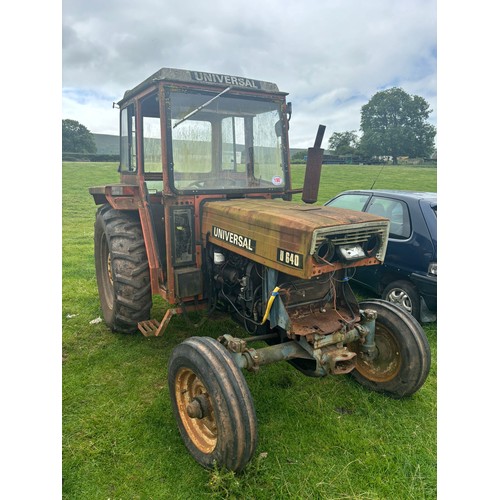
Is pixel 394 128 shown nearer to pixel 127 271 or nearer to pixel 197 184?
pixel 197 184

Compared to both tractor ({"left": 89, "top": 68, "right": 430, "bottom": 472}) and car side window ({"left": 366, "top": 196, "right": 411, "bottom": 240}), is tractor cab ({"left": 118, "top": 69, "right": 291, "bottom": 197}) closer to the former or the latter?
tractor ({"left": 89, "top": 68, "right": 430, "bottom": 472})

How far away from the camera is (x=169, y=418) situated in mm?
3195

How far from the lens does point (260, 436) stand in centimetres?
301

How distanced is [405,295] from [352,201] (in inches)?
64.9

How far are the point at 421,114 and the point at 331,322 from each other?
90.7 inches

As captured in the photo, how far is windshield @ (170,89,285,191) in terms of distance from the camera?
3.74m

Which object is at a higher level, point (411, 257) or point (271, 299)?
point (411, 257)

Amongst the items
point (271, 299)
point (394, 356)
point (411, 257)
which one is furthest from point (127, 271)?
point (411, 257)

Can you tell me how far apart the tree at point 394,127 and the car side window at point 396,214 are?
558 millimetres

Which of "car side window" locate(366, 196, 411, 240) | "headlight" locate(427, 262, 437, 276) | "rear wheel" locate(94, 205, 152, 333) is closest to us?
"rear wheel" locate(94, 205, 152, 333)

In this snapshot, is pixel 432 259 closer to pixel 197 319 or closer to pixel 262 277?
pixel 262 277

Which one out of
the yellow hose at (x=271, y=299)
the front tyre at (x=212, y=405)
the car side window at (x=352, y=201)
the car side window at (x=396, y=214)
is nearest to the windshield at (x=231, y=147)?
the yellow hose at (x=271, y=299)

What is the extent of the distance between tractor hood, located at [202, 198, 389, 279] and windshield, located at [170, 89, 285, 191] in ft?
2.19

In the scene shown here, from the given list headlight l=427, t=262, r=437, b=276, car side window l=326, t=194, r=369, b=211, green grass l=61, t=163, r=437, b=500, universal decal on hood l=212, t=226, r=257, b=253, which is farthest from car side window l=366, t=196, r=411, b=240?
universal decal on hood l=212, t=226, r=257, b=253
